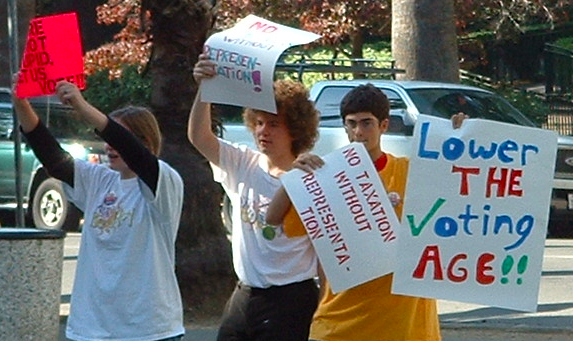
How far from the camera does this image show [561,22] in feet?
97.9

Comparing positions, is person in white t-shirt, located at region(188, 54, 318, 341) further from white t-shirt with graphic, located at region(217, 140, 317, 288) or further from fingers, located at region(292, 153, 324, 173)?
fingers, located at region(292, 153, 324, 173)

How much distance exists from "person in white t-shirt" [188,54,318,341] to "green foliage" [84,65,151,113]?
2114 cm

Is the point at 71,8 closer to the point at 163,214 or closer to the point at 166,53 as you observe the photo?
the point at 166,53

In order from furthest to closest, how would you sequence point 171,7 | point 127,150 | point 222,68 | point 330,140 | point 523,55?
point 523,55
point 330,140
point 171,7
point 222,68
point 127,150

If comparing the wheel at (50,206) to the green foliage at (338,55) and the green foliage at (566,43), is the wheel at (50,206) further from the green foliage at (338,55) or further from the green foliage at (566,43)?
the green foliage at (566,43)

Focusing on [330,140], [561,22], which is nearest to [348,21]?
[561,22]

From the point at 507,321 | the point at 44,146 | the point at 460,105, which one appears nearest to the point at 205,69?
the point at 44,146

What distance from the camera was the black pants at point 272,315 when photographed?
216 inches

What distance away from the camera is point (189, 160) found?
33.6 feet

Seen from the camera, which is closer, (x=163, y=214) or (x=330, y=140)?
(x=163, y=214)

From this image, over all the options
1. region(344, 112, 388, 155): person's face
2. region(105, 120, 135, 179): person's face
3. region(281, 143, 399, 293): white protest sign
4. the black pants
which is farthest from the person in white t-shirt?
region(105, 120, 135, 179): person's face

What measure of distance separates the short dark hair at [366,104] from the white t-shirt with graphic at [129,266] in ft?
2.28

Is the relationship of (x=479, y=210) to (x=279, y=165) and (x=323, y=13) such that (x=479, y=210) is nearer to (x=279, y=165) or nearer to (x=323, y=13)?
(x=279, y=165)

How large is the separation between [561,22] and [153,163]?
25.5 meters
